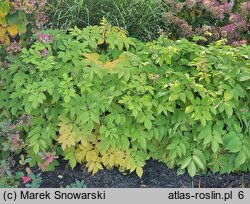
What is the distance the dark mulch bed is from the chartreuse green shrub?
88mm

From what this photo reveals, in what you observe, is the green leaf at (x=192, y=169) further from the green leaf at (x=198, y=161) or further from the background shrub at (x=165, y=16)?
the background shrub at (x=165, y=16)

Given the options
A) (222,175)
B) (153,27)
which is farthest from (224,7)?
(222,175)

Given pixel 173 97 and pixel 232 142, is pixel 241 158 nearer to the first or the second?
pixel 232 142

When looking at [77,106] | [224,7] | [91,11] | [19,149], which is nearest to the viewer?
[77,106]

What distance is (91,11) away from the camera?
5.52 m

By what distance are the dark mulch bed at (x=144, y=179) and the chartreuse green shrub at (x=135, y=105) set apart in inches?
3.5

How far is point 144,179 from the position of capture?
3.83 metres

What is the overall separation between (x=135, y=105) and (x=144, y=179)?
25.9 inches

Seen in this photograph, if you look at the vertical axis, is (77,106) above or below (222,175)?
above

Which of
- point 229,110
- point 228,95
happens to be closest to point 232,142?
point 229,110

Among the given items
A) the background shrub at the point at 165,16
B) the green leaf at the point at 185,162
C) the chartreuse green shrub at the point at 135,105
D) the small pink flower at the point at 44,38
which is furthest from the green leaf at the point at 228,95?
the small pink flower at the point at 44,38

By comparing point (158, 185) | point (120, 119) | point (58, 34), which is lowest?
point (158, 185)

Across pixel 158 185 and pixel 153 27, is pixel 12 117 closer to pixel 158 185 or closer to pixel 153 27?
pixel 158 185

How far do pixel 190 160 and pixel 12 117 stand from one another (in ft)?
4.62
